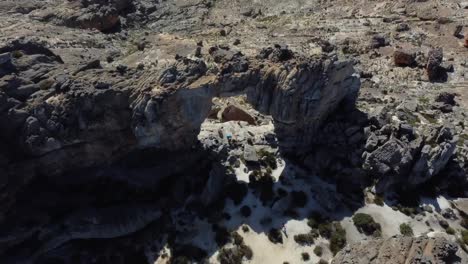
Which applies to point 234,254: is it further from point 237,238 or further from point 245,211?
point 245,211

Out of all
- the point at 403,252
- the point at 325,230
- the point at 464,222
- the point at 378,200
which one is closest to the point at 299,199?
the point at 325,230

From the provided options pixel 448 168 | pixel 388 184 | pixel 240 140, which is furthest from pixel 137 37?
pixel 448 168

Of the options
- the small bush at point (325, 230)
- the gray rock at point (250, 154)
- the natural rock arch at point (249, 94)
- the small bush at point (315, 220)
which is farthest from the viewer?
the gray rock at point (250, 154)

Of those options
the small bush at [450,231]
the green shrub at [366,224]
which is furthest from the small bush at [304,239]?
the small bush at [450,231]

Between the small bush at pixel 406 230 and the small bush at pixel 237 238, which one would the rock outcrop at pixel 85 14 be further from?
the small bush at pixel 406 230

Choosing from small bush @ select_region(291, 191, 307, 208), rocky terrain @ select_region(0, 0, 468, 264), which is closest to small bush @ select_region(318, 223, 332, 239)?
rocky terrain @ select_region(0, 0, 468, 264)

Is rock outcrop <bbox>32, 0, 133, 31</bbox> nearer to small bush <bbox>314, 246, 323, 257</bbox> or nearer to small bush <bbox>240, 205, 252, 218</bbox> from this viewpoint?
small bush <bbox>240, 205, 252, 218</bbox>
